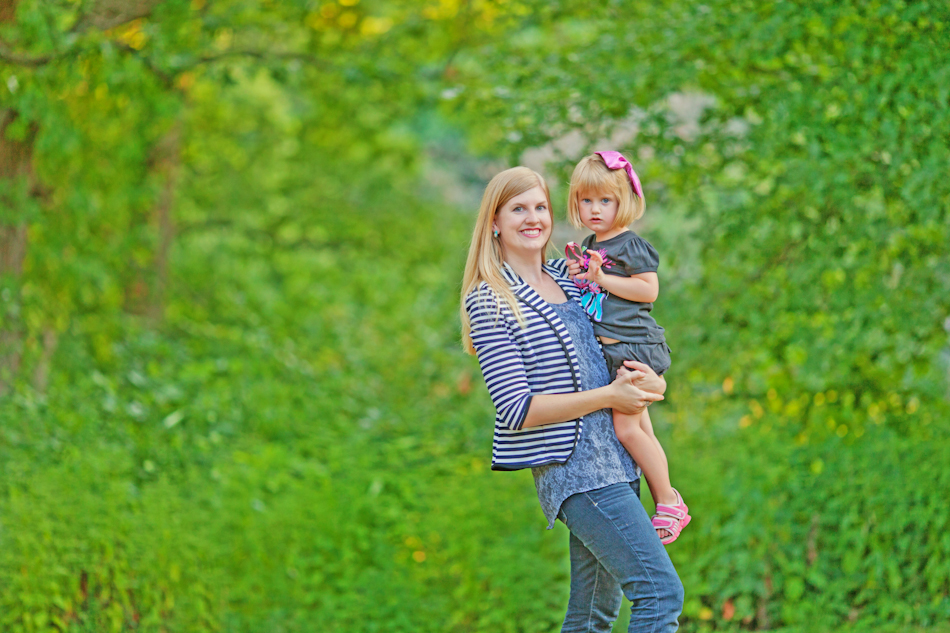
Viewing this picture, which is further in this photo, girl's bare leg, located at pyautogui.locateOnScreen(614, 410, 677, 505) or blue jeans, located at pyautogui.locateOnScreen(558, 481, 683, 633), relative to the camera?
girl's bare leg, located at pyautogui.locateOnScreen(614, 410, 677, 505)

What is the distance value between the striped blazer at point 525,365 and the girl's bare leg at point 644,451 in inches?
4.8

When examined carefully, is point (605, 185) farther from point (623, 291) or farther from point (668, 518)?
point (668, 518)

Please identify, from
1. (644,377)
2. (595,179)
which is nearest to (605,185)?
(595,179)

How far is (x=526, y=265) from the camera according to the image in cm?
280

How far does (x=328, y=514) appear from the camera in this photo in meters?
5.14

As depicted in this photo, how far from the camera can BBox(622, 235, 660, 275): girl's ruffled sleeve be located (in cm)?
262

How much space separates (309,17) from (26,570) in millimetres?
4904

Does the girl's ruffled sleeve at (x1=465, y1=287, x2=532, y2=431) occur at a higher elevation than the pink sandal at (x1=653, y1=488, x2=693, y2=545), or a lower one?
higher

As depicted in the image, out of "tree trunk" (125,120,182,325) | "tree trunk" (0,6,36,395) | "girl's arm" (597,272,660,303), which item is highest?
"girl's arm" (597,272,660,303)

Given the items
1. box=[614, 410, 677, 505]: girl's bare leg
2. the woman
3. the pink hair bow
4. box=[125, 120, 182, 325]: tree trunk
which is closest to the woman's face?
the woman

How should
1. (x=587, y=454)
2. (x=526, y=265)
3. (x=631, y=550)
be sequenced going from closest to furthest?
1. (x=631, y=550)
2. (x=587, y=454)
3. (x=526, y=265)

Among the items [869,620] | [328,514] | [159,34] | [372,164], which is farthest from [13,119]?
[869,620]

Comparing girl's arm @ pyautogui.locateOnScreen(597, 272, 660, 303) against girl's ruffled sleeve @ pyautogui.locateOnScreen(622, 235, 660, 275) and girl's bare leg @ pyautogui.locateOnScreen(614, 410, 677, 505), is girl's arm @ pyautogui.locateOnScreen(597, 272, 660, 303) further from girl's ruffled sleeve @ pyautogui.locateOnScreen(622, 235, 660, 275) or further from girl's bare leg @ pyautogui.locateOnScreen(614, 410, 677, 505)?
girl's bare leg @ pyautogui.locateOnScreen(614, 410, 677, 505)

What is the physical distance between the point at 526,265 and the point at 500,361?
0.37 meters
